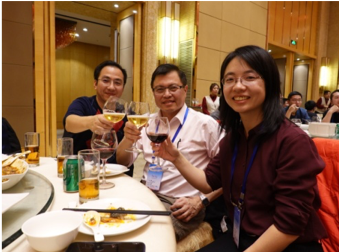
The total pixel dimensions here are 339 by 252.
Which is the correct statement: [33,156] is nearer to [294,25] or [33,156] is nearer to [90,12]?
[90,12]

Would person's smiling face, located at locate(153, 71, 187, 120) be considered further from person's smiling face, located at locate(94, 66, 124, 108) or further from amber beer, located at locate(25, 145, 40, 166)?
amber beer, located at locate(25, 145, 40, 166)

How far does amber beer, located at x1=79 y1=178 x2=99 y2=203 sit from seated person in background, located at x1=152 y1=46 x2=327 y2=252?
615 millimetres

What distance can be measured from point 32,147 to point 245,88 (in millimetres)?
1270

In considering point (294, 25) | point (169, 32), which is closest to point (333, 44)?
point (294, 25)

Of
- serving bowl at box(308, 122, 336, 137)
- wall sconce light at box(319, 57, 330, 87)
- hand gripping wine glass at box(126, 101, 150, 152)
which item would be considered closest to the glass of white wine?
hand gripping wine glass at box(126, 101, 150, 152)

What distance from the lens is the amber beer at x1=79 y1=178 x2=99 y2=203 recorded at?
3.33 feet

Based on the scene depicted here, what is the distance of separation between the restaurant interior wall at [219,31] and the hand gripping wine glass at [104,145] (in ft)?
18.5

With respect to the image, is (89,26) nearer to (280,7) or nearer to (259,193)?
(280,7)

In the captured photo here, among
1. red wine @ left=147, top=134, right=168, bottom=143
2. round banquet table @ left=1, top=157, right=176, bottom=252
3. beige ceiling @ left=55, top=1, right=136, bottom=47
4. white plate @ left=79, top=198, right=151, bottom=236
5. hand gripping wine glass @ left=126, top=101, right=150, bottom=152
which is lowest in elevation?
round banquet table @ left=1, top=157, right=176, bottom=252

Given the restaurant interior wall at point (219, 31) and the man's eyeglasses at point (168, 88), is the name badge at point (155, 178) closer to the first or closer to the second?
the man's eyeglasses at point (168, 88)

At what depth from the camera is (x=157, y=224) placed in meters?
0.84

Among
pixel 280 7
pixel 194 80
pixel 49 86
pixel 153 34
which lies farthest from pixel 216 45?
pixel 49 86

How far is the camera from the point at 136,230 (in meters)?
0.80

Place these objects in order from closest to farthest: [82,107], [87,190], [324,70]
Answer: [87,190] < [82,107] < [324,70]
